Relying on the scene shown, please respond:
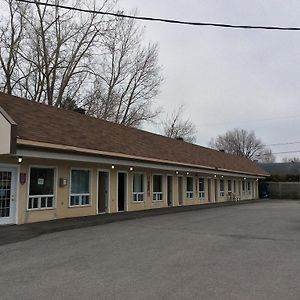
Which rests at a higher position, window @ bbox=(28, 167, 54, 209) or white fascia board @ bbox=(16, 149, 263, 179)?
white fascia board @ bbox=(16, 149, 263, 179)

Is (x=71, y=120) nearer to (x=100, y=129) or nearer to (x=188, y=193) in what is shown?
(x=100, y=129)

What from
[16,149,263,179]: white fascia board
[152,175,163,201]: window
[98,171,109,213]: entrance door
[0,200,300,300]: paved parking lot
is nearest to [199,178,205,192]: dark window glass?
[16,149,263,179]: white fascia board

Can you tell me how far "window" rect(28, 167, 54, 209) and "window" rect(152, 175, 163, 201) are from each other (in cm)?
906

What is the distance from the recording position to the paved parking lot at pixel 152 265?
627 centimetres

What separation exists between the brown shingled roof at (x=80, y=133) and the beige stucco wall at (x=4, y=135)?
0.53 metres

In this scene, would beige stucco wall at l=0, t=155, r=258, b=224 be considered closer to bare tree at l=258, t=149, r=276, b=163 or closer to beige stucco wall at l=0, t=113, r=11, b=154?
beige stucco wall at l=0, t=113, r=11, b=154

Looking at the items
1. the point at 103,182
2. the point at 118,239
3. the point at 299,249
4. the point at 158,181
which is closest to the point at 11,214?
the point at 118,239

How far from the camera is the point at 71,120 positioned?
20.1m

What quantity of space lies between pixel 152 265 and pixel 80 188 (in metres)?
10.6

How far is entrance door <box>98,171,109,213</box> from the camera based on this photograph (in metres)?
20.1

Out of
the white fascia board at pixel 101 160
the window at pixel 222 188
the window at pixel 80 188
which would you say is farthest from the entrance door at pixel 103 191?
the window at pixel 222 188

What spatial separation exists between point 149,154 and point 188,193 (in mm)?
7567

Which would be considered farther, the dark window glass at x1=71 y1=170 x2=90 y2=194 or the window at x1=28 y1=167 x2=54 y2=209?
the dark window glass at x1=71 y1=170 x2=90 y2=194

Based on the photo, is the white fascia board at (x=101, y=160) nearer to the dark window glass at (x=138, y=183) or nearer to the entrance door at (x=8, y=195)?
the dark window glass at (x=138, y=183)
